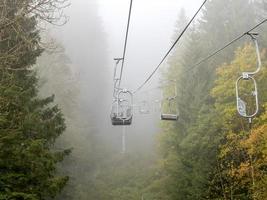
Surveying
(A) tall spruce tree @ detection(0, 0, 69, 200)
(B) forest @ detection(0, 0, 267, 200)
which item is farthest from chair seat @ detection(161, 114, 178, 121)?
(A) tall spruce tree @ detection(0, 0, 69, 200)

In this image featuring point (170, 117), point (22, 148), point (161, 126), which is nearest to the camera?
point (22, 148)

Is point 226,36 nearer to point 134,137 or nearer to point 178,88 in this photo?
point 178,88

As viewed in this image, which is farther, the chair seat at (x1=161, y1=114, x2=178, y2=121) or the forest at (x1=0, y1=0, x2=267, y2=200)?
the chair seat at (x1=161, y1=114, x2=178, y2=121)

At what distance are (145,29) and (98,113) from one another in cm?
3952

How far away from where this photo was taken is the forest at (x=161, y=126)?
1211 centimetres

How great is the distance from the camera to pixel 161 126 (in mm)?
Answer: 34062

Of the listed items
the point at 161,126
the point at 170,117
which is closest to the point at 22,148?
the point at 170,117

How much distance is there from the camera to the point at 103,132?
189 ft

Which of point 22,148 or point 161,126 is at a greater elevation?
point 161,126

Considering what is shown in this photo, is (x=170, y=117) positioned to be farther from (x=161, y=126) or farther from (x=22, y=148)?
(x=161, y=126)

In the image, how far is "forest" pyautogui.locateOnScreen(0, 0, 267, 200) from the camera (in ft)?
39.7

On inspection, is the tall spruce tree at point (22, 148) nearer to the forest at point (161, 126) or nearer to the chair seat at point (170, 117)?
the forest at point (161, 126)

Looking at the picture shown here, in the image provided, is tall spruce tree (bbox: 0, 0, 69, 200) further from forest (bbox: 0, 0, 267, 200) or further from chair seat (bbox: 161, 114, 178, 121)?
chair seat (bbox: 161, 114, 178, 121)

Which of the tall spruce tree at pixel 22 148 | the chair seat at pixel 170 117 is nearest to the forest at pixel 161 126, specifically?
the tall spruce tree at pixel 22 148
